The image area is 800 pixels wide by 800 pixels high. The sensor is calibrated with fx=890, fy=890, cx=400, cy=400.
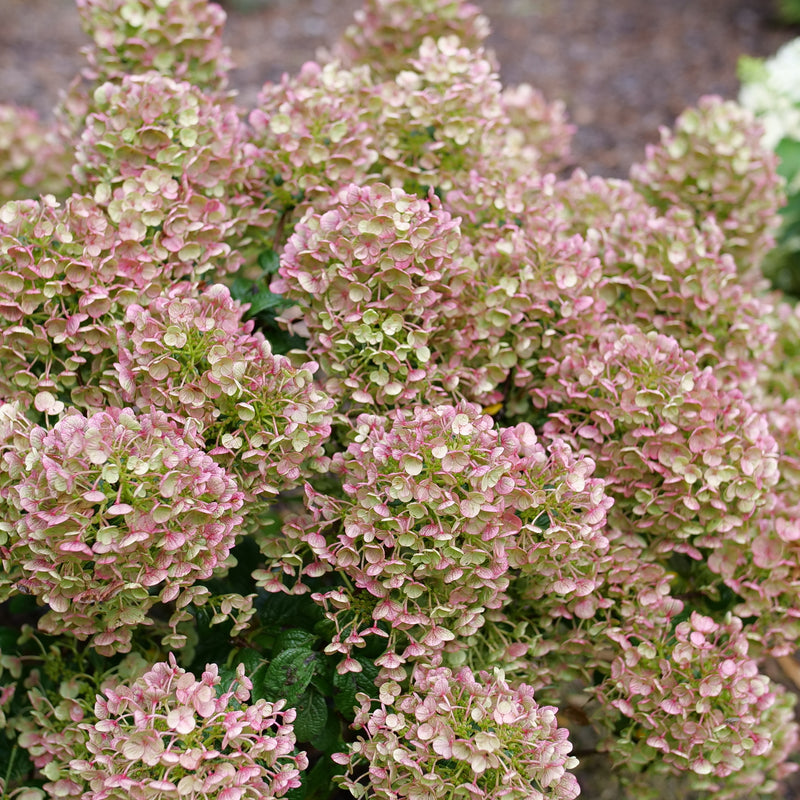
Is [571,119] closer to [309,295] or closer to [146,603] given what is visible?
[309,295]

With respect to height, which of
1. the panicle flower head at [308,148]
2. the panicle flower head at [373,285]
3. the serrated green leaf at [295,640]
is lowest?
the serrated green leaf at [295,640]

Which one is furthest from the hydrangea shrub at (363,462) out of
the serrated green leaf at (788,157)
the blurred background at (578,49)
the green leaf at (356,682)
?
the blurred background at (578,49)

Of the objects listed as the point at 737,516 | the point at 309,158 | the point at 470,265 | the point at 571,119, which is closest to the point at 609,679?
the point at 737,516

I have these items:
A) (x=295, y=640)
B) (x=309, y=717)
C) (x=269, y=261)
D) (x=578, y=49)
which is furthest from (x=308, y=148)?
(x=578, y=49)

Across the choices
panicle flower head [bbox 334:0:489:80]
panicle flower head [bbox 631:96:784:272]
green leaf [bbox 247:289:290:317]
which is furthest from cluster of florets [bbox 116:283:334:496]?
panicle flower head [bbox 631:96:784:272]

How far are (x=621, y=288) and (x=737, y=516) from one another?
19.6 inches

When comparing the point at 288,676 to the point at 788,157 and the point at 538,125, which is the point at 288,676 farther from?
the point at 788,157

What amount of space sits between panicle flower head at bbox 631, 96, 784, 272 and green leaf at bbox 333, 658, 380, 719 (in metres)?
1.21

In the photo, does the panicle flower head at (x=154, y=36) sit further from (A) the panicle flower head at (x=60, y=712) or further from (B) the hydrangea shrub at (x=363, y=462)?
(A) the panicle flower head at (x=60, y=712)

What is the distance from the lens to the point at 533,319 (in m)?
1.60

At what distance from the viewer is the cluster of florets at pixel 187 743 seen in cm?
114

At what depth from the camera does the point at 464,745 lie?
3.93 ft

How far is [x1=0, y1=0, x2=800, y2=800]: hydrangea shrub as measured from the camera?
122 cm

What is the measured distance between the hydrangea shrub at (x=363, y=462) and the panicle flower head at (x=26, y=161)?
0.43 m
